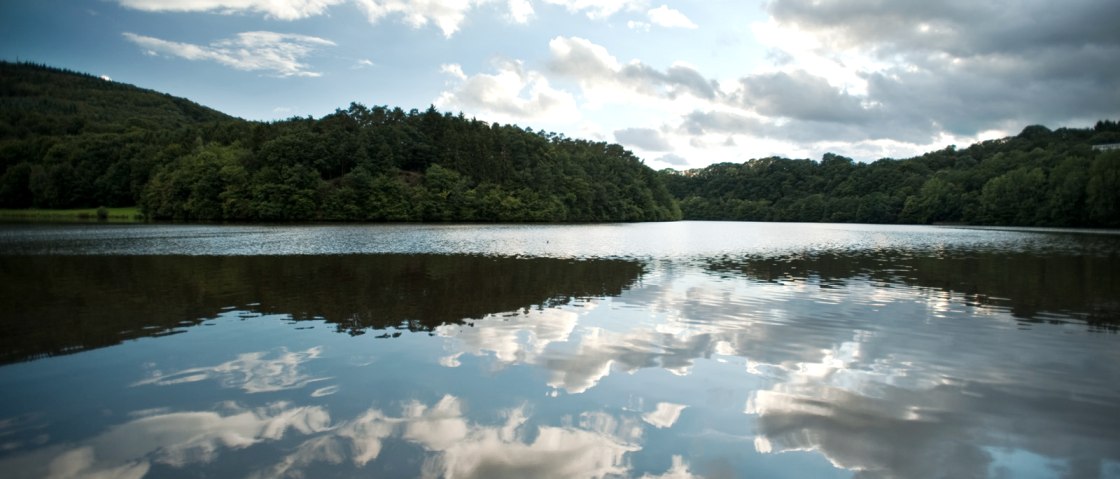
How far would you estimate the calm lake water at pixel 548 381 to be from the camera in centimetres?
637

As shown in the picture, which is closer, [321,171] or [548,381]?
[548,381]

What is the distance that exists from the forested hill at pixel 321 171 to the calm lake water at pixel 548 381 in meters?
80.6

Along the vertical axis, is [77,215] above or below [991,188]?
below

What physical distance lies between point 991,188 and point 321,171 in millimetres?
126835

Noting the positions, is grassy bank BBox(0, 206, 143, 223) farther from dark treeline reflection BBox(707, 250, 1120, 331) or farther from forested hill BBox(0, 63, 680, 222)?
dark treeline reflection BBox(707, 250, 1120, 331)

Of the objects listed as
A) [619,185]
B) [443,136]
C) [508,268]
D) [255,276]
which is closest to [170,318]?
[255,276]

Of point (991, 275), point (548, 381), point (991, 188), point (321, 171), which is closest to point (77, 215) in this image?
point (321, 171)

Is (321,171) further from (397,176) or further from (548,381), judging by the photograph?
(548,381)

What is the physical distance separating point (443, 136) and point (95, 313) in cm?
10849

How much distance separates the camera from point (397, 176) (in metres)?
105

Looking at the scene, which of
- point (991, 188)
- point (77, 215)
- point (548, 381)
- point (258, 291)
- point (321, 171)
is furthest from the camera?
point (991, 188)

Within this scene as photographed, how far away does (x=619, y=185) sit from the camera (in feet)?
511

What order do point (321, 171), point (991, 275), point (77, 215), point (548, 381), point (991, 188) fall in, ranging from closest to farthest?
1. point (548, 381)
2. point (991, 275)
3. point (77, 215)
4. point (321, 171)
5. point (991, 188)

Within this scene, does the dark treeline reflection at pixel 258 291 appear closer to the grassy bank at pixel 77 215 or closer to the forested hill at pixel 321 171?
the forested hill at pixel 321 171
